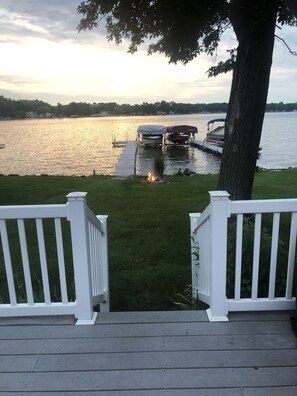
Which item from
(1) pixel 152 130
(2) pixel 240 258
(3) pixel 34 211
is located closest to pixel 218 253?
(2) pixel 240 258

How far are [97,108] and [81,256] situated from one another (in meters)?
145

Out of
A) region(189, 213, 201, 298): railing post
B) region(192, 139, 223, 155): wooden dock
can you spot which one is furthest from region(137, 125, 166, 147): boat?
region(189, 213, 201, 298): railing post

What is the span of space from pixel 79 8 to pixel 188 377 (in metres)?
6.18

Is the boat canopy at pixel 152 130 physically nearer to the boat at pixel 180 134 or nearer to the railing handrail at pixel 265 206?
the boat at pixel 180 134

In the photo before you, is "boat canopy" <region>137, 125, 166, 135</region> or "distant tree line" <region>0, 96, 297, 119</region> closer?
"boat canopy" <region>137, 125, 166, 135</region>

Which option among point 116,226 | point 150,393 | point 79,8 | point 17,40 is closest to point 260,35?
point 79,8

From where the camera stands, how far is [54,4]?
6.33 meters

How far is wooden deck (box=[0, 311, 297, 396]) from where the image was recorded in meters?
2.02

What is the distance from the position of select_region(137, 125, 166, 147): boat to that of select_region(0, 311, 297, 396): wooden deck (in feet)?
122

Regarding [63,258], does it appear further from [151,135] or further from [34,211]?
[151,135]

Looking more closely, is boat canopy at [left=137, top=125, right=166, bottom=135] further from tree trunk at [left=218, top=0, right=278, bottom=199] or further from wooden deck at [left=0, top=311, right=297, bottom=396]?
wooden deck at [left=0, top=311, right=297, bottom=396]

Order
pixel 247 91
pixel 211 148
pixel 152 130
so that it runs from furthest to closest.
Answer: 1. pixel 152 130
2. pixel 211 148
3. pixel 247 91

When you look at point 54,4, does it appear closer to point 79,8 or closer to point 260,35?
point 79,8

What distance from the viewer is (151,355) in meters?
2.29
